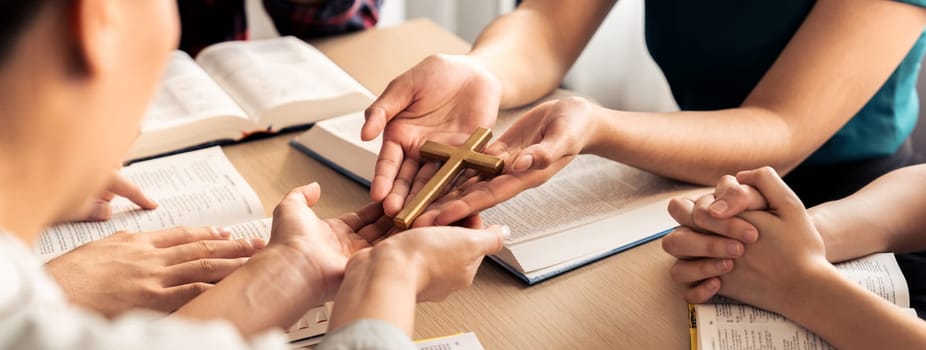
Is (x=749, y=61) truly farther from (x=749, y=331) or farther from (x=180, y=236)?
(x=180, y=236)

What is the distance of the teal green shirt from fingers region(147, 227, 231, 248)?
90 centimetres

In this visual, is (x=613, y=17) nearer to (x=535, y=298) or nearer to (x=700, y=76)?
(x=700, y=76)

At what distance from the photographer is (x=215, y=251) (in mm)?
1086

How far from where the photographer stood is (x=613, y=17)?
2.53 m

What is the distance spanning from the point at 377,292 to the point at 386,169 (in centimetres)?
37

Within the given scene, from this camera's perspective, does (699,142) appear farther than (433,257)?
Yes

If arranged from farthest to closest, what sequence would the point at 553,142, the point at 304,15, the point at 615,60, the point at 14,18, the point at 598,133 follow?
1. the point at 615,60
2. the point at 304,15
3. the point at 598,133
4. the point at 553,142
5. the point at 14,18

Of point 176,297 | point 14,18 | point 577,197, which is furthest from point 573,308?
point 14,18

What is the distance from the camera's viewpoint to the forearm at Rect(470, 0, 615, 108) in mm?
1620

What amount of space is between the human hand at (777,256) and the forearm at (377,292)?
0.41 meters

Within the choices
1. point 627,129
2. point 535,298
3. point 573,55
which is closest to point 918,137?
point 573,55

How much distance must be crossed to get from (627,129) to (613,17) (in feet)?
4.17

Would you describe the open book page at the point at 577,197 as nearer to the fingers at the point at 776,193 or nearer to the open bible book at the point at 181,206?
the fingers at the point at 776,193

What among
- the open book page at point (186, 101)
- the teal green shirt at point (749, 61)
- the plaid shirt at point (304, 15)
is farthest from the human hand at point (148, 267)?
the plaid shirt at point (304, 15)
